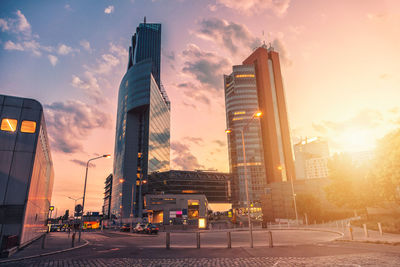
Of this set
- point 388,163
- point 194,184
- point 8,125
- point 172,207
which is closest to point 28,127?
point 8,125

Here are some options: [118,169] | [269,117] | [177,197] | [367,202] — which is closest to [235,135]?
[269,117]

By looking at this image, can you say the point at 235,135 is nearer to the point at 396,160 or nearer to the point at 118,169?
Result: the point at 118,169

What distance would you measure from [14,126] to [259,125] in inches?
5727

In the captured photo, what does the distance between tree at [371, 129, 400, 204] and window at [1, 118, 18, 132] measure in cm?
3942

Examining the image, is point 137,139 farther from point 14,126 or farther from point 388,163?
point 388,163

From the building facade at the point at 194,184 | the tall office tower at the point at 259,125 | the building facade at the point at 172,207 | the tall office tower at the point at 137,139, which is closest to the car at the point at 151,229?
the building facade at the point at 172,207

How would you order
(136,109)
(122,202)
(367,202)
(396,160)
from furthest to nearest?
(136,109), (122,202), (367,202), (396,160)

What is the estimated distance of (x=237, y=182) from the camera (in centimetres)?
15038

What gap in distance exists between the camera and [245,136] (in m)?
150

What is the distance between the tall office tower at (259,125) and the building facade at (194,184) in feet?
52.5

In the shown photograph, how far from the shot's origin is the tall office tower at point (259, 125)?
477ft

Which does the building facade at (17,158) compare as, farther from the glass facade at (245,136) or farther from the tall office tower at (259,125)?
the tall office tower at (259,125)

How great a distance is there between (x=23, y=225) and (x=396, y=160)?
38627 mm

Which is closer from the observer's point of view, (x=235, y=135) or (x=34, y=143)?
(x=34, y=143)
